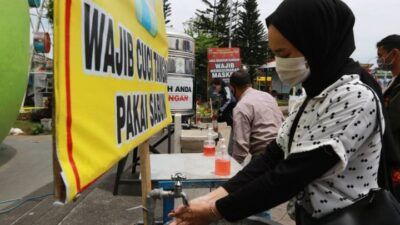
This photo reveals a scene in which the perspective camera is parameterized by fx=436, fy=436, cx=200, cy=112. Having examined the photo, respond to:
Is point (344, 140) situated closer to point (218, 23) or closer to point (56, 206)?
point (56, 206)

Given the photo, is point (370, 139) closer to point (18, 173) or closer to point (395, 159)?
point (395, 159)

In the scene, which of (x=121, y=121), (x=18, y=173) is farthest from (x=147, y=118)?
(x=18, y=173)

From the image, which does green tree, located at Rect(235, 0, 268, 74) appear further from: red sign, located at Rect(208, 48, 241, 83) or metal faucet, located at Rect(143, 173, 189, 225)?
metal faucet, located at Rect(143, 173, 189, 225)

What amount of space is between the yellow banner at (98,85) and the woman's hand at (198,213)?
0.33 m

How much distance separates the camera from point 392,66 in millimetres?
3387

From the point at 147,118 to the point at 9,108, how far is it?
815mm

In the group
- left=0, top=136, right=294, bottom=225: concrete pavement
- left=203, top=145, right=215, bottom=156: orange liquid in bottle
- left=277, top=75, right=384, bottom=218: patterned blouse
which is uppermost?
left=277, top=75, right=384, bottom=218: patterned blouse

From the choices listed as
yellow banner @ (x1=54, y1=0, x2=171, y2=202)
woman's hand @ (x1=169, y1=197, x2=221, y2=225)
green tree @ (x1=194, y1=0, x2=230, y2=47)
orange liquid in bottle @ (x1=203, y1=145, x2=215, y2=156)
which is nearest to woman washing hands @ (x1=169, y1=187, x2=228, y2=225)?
woman's hand @ (x1=169, y1=197, x2=221, y2=225)

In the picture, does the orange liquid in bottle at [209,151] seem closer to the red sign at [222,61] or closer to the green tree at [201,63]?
the red sign at [222,61]

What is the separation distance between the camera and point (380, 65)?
3551 mm

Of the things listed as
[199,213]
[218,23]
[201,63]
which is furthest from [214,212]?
[218,23]

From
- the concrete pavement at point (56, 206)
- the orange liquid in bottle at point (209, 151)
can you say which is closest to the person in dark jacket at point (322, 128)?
the concrete pavement at point (56, 206)

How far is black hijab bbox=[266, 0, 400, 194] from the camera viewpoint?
1465 mm

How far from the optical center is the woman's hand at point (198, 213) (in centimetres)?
156
